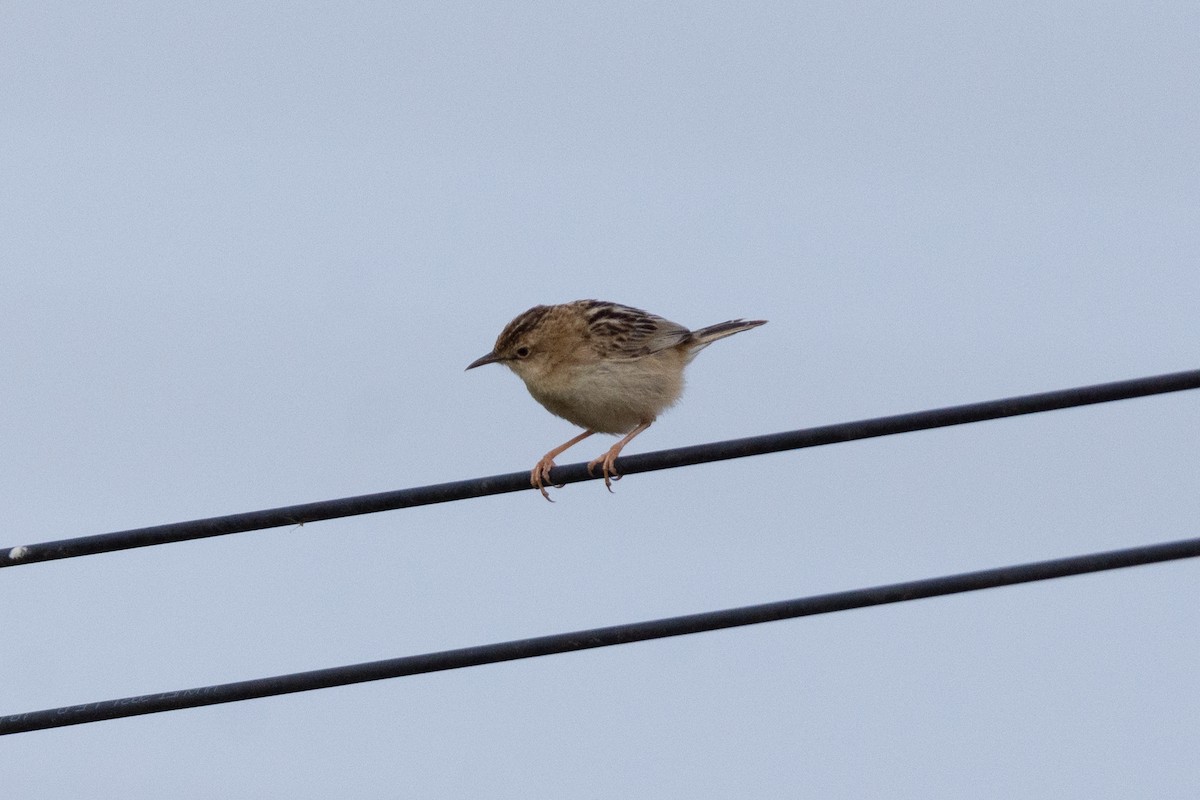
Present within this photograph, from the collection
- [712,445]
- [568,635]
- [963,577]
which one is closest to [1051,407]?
[963,577]

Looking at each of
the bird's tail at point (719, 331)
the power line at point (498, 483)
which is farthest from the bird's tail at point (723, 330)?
the power line at point (498, 483)

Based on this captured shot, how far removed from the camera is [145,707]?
786 cm

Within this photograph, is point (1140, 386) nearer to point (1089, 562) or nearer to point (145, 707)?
point (1089, 562)

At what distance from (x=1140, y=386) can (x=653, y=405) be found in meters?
5.57

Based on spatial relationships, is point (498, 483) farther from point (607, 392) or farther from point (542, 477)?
point (607, 392)

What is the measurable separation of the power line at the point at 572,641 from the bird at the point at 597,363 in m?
4.33

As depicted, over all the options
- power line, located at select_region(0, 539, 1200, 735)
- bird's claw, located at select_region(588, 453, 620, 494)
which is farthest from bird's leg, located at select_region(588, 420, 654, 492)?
power line, located at select_region(0, 539, 1200, 735)

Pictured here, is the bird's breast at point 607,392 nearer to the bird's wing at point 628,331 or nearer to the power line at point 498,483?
the bird's wing at point 628,331

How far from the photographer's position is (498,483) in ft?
27.8

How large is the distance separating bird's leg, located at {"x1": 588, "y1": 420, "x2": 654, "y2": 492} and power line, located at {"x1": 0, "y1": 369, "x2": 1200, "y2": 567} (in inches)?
34.8

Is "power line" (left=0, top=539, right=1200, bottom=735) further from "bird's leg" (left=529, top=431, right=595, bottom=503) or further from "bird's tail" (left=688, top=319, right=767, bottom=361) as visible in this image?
"bird's tail" (left=688, top=319, right=767, bottom=361)

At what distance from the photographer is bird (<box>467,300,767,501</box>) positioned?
1236cm

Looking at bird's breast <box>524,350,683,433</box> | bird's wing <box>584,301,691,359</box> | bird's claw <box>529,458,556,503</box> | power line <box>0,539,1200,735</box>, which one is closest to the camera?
power line <box>0,539,1200,735</box>

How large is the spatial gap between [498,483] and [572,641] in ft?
3.36
